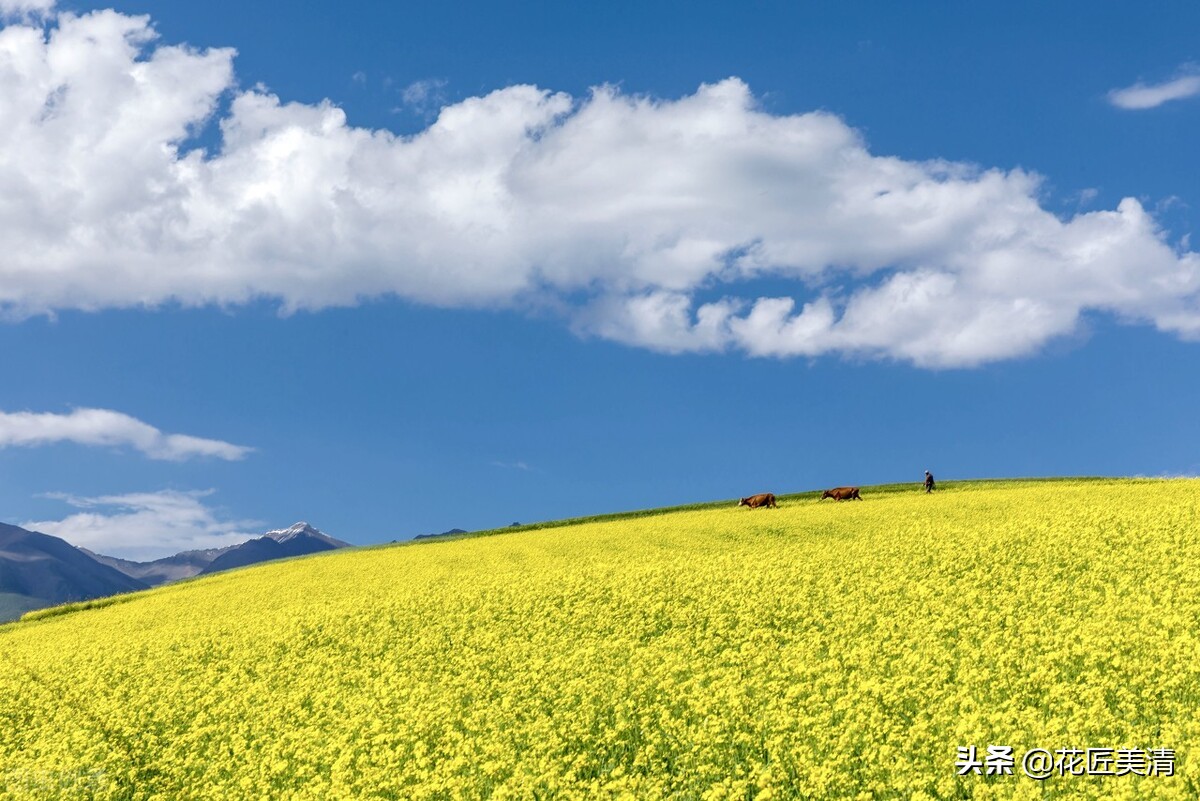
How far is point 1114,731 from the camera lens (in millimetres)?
13656

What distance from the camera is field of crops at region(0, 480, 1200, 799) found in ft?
45.6

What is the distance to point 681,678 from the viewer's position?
61.7ft

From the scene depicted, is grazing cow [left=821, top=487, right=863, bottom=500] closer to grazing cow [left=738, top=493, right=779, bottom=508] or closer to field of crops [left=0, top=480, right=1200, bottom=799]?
grazing cow [left=738, top=493, right=779, bottom=508]

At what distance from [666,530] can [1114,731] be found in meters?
32.8

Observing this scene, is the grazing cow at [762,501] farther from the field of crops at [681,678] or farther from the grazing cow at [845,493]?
the field of crops at [681,678]

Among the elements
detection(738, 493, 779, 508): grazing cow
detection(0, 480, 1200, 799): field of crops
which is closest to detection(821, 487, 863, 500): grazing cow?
detection(738, 493, 779, 508): grazing cow

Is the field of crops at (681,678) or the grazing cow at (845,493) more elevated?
the grazing cow at (845,493)

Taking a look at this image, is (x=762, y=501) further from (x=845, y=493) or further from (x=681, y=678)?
(x=681, y=678)

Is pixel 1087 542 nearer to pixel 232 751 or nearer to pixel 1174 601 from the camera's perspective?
pixel 1174 601

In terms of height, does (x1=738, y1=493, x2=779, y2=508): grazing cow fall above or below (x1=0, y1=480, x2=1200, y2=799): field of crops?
above

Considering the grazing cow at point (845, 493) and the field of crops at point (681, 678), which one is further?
the grazing cow at point (845, 493)

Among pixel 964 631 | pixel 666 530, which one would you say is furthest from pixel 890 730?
pixel 666 530

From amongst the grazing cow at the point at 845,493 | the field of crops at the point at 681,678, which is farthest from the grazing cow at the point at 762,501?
the field of crops at the point at 681,678

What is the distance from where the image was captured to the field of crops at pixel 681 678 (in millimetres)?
13891
